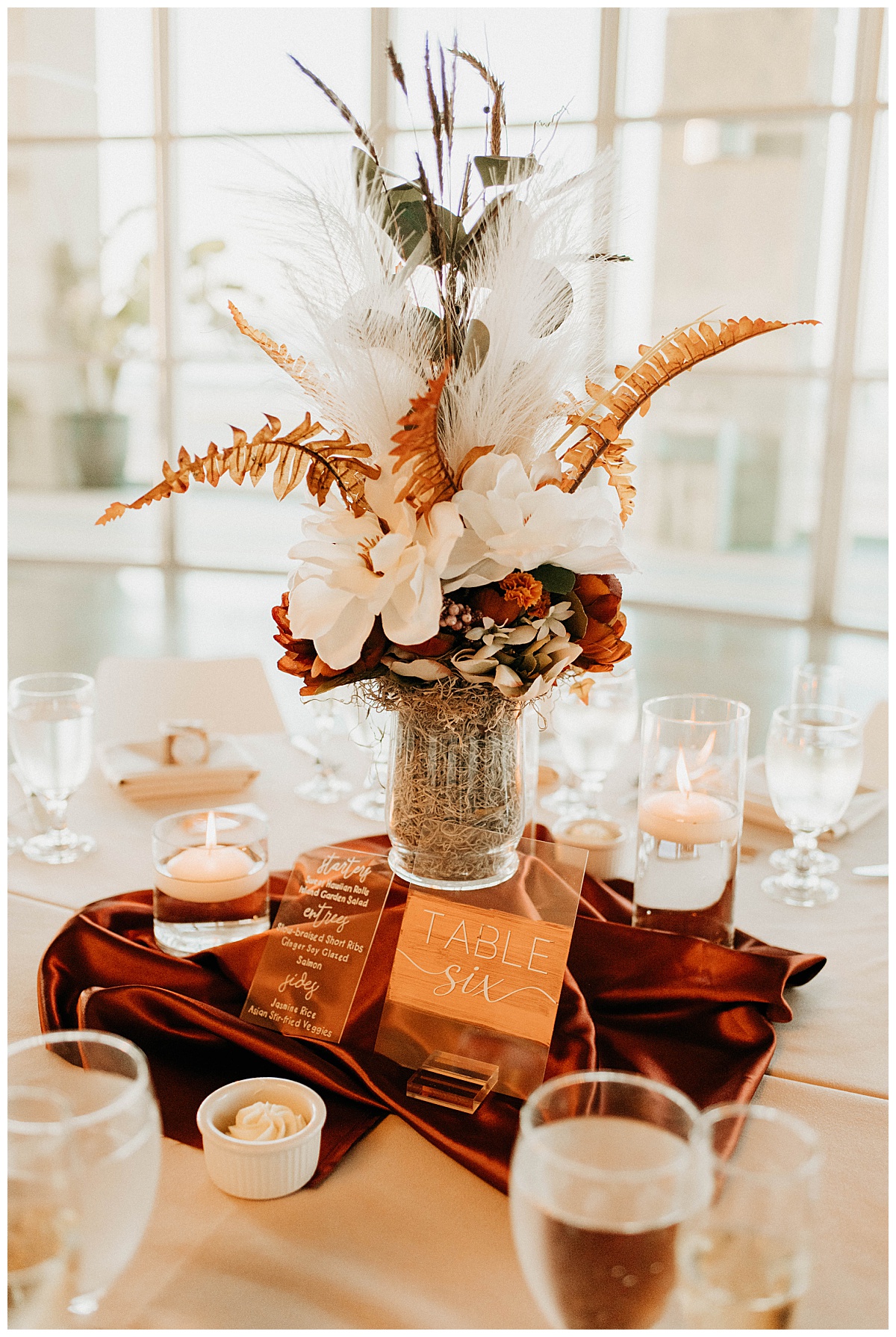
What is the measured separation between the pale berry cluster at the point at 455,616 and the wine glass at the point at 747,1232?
437 mm

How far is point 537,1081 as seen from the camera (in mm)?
897

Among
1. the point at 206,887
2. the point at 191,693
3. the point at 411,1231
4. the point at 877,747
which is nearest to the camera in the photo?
the point at 411,1231

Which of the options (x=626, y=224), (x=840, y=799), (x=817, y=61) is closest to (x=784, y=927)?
(x=840, y=799)

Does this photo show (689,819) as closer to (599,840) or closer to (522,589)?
(599,840)

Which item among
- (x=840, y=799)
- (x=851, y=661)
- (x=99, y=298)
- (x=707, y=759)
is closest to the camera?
(x=707, y=759)

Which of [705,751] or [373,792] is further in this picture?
[373,792]

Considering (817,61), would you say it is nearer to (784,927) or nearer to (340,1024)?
(784,927)

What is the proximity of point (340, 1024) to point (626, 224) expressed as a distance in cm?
73

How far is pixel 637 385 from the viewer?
36.5 inches

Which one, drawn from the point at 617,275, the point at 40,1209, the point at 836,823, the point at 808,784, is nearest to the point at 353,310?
the point at 40,1209

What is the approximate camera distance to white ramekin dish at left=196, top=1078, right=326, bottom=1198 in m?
0.79

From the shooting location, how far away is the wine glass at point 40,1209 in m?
0.51

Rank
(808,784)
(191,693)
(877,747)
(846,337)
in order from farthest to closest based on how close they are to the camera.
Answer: (846,337) < (191,693) < (877,747) < (808,784)

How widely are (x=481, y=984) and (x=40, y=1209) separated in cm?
47
